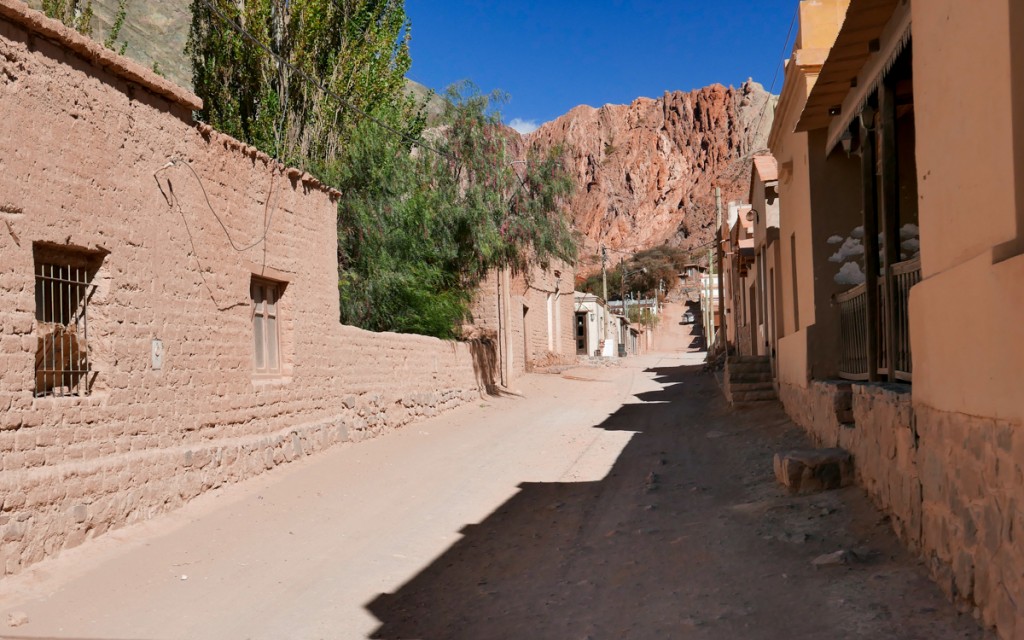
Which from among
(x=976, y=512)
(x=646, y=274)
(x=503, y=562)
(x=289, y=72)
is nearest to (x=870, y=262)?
(x=976, y=512)

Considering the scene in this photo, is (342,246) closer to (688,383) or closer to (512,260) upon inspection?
(512,260)

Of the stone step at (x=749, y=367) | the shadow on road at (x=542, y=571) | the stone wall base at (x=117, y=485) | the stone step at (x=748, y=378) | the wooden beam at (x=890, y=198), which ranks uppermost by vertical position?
the wooden beam at (x=890, y=198)

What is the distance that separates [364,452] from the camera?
1166cm

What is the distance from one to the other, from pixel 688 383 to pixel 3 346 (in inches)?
750

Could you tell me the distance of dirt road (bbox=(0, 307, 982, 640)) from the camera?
4.88 meters

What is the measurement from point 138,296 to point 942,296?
6.65m

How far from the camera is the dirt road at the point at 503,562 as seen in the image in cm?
488

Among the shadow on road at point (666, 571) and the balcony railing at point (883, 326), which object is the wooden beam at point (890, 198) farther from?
the shadow on road at point (666, 571)

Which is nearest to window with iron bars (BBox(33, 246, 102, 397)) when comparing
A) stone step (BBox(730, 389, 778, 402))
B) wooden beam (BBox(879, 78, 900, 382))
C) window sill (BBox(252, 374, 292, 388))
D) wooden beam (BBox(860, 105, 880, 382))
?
window sill (BBox(252, 374, 292, 388))

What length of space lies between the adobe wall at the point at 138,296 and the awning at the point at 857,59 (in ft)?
20.3

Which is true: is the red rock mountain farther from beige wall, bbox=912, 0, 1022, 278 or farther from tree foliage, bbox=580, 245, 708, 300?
beige wall, bbox=912, 0, 1022, 278

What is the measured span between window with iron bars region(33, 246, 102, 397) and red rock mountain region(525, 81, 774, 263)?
92763 millimetres

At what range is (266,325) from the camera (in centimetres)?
1038

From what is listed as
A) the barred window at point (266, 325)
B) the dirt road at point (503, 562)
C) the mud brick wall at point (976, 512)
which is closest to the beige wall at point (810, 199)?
the dirt road at point (503, 562)
